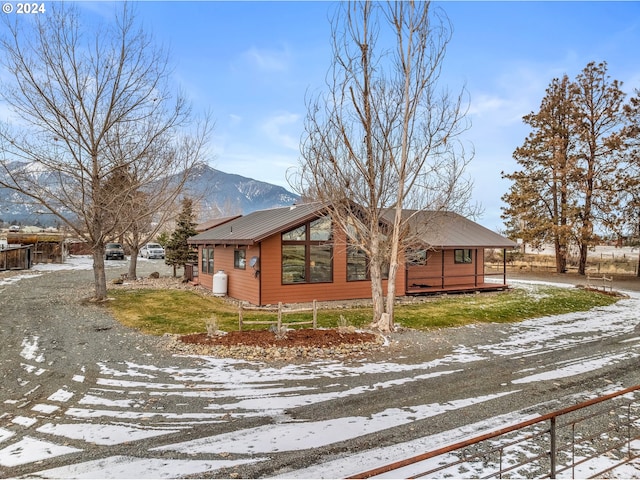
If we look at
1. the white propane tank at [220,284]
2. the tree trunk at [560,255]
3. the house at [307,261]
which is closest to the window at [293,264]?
the house at [307,261]

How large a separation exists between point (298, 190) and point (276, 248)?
128 inches

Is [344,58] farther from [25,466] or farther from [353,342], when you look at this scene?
[25,466]

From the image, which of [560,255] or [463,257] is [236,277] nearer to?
[463,257]

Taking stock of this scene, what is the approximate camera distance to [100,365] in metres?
7.37

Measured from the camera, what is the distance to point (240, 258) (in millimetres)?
15492

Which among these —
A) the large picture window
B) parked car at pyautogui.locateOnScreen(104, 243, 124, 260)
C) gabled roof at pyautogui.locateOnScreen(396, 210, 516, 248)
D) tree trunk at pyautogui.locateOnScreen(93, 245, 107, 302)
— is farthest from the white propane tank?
parked car at pyautogui.locateOnScreen(104, 243, 124, 260)

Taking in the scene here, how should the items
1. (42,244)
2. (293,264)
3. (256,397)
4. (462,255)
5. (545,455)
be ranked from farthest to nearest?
1. (42,244)
2. (462,255)
3. (293,264)
4. (256,397)
5. (545,455)

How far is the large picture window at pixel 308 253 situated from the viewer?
14383mm

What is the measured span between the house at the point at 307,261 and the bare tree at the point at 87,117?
409 cm

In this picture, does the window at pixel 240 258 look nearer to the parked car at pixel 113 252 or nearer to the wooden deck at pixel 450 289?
the wooden deck at pixel 450 289

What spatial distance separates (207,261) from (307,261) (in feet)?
21.4

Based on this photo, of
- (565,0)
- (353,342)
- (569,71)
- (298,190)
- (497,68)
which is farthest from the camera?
(569,71)

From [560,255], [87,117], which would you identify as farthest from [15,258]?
[560,255]

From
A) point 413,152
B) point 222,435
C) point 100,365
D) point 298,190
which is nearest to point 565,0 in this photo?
point 413,152
